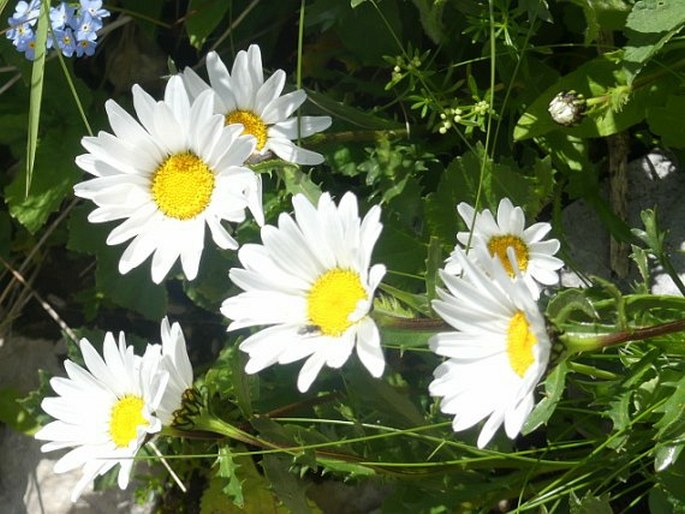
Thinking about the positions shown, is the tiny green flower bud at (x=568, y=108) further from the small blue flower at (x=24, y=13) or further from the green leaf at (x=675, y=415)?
the small blue flower at (x=24, y=13)

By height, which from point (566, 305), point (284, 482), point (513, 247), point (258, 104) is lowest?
point (284, 482)

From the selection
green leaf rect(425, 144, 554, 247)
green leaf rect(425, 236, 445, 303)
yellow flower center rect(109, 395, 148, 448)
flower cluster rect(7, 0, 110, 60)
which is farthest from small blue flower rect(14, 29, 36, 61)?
green leaf rect(425, 236, 445, 303)

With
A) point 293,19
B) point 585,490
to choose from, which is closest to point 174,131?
point 293,19

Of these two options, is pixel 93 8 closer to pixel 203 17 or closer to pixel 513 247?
pixel 203 17

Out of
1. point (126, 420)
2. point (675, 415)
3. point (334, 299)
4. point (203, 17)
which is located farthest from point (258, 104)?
point (675, 415)

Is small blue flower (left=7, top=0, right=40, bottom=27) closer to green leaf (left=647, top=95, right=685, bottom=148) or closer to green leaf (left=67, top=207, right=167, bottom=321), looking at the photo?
green leaf (left=67, top=207, right=167, bottom=321)

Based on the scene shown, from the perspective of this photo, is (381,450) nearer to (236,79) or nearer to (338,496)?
(338,496)
